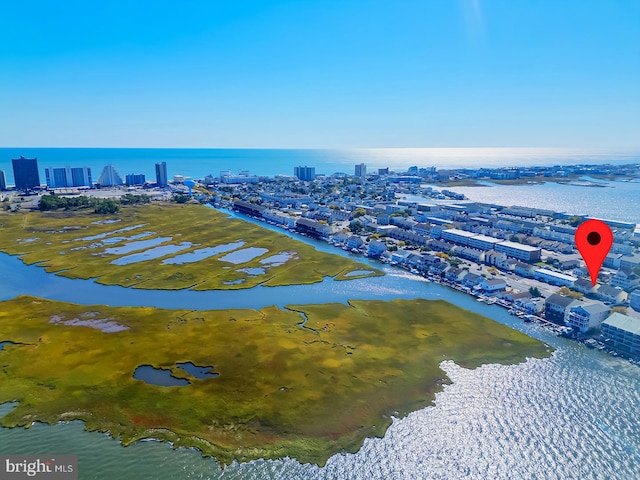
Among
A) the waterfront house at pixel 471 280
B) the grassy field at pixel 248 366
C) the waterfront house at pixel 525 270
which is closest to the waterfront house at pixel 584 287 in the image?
the waterfront house at pixel 525 270

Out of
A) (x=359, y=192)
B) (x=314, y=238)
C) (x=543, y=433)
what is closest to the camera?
(x=543, y=433)

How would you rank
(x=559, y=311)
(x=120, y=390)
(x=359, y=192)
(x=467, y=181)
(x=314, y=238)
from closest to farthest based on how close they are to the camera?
(x=120, y=390)
(x=559, y=311)
(x=314, y=238)
(x=359, y=192)
(x=467, y=181)

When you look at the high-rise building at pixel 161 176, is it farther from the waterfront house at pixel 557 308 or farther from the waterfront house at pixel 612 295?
the waterfront house at pixel 612 295

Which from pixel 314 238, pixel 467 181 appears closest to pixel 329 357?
pixel 314 238

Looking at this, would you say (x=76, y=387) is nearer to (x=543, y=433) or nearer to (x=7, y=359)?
(x=7, y=359)

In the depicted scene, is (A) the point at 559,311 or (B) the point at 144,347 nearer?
(B) the point at 144,347
